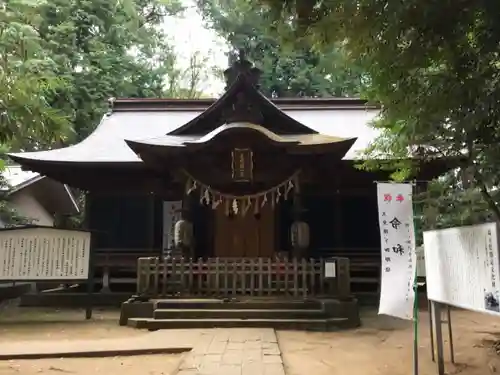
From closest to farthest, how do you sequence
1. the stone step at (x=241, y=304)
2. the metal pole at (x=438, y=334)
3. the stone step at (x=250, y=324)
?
the metal pole at (x=438, y=334) < the stone step at (x=250, y=324) < the stone step at (x=241, y=304)

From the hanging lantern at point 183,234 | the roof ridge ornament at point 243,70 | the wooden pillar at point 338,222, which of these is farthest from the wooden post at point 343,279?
the roof ridge ornament at point 243,70

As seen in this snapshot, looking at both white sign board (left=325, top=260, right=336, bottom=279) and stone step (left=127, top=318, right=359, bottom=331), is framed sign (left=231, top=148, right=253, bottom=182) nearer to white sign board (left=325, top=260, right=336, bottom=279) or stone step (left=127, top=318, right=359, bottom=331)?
white sign board (left=325, top=260, right=336, bottom=279)

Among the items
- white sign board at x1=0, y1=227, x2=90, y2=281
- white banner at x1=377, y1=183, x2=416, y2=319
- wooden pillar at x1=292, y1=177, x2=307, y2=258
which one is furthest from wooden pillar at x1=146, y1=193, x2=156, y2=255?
white banner at x1=377, y1=183, x2=416, y2=319

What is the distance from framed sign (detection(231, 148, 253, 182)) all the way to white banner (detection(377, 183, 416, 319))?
5.22 metres

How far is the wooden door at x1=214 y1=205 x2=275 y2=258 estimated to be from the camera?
12.1 m

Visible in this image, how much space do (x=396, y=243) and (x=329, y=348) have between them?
7.67 feet

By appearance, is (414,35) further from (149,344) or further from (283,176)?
(283,176)

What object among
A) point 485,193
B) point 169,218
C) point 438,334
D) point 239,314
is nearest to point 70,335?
point 239,314

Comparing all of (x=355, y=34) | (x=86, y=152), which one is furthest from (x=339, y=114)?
(x=355, y=34)

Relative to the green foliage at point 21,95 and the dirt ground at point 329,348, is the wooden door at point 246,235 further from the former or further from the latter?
the green foliage at point 21,95

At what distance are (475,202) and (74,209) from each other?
811 inches

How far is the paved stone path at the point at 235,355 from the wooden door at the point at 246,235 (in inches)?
165

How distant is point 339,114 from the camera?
16.2 m

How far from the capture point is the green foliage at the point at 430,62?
12.7ft
